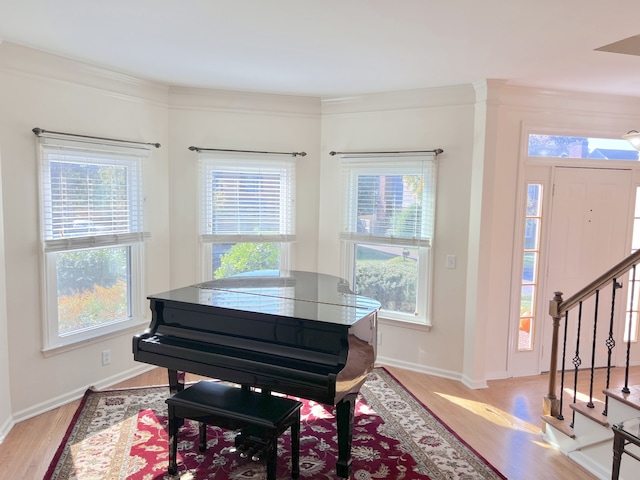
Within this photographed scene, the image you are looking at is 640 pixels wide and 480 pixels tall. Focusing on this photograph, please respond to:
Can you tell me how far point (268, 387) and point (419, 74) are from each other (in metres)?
2.65

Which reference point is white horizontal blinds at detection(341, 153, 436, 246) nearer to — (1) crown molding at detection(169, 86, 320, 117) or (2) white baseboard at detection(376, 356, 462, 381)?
(1) crown molding at detection(169, 86, 320, 117)

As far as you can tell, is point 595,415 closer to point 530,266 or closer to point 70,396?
point 530,266

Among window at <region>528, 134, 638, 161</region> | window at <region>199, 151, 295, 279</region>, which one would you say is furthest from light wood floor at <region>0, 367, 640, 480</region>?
window at <region>528, 134, 638, 161</region>

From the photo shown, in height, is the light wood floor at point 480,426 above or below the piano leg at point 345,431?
below

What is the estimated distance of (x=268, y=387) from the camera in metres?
2.39

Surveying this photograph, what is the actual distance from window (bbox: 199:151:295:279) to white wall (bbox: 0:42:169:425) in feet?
2.87

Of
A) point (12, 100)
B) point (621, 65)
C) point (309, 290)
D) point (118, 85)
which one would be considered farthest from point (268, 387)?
point (621, 65)

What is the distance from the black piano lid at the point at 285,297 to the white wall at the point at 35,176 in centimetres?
116

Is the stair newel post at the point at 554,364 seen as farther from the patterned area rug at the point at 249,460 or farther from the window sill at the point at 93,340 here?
the window sill at the point at 93,340

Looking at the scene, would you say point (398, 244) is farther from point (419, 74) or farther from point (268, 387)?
point (268, 387)

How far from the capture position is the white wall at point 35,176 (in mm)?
3129

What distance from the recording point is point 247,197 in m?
4.52

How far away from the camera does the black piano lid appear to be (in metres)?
2.59

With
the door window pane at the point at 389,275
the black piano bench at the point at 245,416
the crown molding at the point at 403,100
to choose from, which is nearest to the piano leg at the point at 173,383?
the black piano bench at the point at 245,416
